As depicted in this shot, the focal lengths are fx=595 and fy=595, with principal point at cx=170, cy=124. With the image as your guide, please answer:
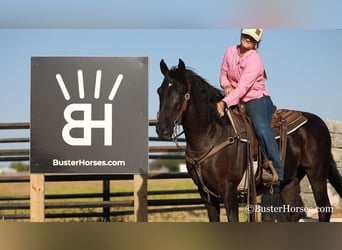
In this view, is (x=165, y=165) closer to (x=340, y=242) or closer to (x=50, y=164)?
(x=50, y=164)

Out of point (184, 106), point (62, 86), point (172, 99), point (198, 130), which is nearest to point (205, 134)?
point (198, 130)

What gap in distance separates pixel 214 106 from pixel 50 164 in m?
1.96

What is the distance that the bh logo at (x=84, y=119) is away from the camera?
21.2ft

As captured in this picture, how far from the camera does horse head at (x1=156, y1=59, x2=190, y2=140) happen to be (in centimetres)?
531

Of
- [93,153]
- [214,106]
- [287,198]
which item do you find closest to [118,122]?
[93,153]

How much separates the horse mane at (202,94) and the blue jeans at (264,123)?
0.33 metres

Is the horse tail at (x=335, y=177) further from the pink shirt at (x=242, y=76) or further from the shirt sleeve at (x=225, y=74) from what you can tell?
the shirt sleeve at (x=225, y=74)

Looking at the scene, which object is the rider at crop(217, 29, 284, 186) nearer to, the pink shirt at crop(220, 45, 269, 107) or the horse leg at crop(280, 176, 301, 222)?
the pink shirt at crop(220, 45, 269, 107)

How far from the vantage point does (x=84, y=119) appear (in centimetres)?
647

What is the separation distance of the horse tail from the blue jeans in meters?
1.11

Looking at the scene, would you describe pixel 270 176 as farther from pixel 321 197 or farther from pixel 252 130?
pixel 321 197

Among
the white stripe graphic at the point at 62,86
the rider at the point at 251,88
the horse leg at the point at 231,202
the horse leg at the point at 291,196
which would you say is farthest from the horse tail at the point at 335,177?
the white stripe graphic at the point at 62,86

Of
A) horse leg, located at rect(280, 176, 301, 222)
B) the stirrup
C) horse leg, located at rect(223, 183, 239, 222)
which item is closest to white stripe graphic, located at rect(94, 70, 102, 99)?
Result: horse leg, located at rect(223, 183, 239, 222)

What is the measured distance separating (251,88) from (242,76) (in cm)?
15
